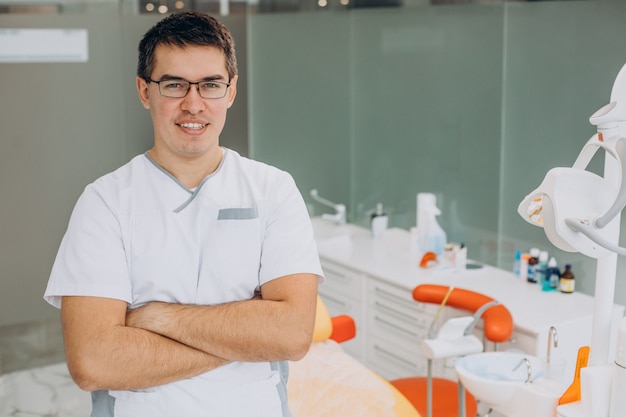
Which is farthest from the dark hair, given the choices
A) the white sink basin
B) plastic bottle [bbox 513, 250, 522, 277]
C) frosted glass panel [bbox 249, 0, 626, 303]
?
plastic bottle [bbox 513, 250, 522, 277]

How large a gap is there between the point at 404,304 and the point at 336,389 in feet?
2.44

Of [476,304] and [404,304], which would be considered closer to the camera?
[476,304]

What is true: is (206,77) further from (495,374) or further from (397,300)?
(397,300)

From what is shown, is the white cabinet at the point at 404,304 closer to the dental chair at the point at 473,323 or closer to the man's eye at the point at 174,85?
the dental chair at the point at 473,323

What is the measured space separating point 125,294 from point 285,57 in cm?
280

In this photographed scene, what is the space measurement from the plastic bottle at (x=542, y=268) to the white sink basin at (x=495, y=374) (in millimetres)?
792

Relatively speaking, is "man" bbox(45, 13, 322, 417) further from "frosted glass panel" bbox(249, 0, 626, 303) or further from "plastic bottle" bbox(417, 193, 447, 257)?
"plastic bottle" bbox(417, 193, 447, 257)

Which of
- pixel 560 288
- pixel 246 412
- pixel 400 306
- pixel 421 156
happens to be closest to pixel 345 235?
pixel 421 156

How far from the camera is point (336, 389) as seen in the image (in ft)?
8.04

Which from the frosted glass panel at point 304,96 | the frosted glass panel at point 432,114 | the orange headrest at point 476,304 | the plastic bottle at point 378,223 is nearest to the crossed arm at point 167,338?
the orange headrest at point 476,304

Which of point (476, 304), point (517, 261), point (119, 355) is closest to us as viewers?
point (119, 355)

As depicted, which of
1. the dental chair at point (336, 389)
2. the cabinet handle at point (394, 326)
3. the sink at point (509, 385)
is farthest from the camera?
the cabinet handle at point (394, 326)

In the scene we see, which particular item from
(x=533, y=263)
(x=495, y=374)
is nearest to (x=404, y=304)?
(x=533, y=263)

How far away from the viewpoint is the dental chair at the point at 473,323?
2.49 metres
